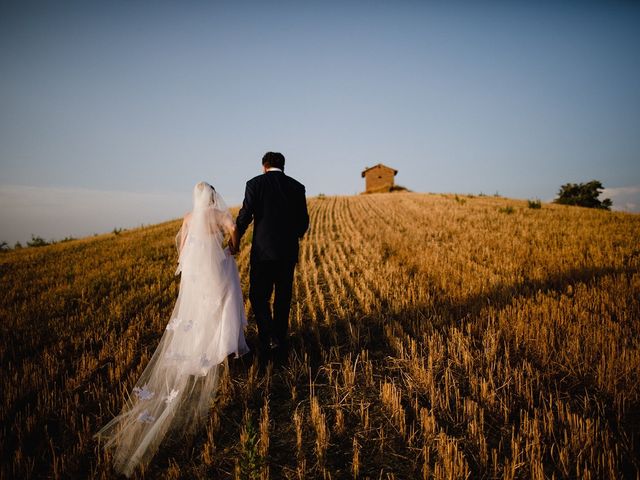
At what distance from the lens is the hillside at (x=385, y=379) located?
2.13m

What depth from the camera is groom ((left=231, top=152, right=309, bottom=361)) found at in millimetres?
3440

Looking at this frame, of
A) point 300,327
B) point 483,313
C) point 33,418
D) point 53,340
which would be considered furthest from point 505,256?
point 53,340

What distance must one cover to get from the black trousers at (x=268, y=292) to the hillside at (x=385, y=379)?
1.25 feet

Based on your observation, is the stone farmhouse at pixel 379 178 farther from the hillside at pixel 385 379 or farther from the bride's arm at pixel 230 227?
the bride's arm at pixel 230 227

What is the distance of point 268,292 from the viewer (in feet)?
11.9

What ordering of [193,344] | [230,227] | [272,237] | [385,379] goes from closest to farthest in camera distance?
1. [385,379]
2. [193,344]
3. [272,237]
4. [230,227]

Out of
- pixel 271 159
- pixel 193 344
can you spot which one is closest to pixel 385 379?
pixel 193 344

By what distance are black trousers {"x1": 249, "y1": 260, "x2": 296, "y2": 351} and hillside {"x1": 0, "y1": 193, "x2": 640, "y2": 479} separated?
380 mm

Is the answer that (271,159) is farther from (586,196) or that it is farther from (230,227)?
(586,196)

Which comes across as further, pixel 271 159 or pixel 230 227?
pixel 230 227

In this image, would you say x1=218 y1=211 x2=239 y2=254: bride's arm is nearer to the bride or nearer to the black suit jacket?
the bride

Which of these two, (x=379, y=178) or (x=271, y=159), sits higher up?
(x=379, y=178)

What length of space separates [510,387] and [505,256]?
543 cm

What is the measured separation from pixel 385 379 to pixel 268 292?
1.65 metres
